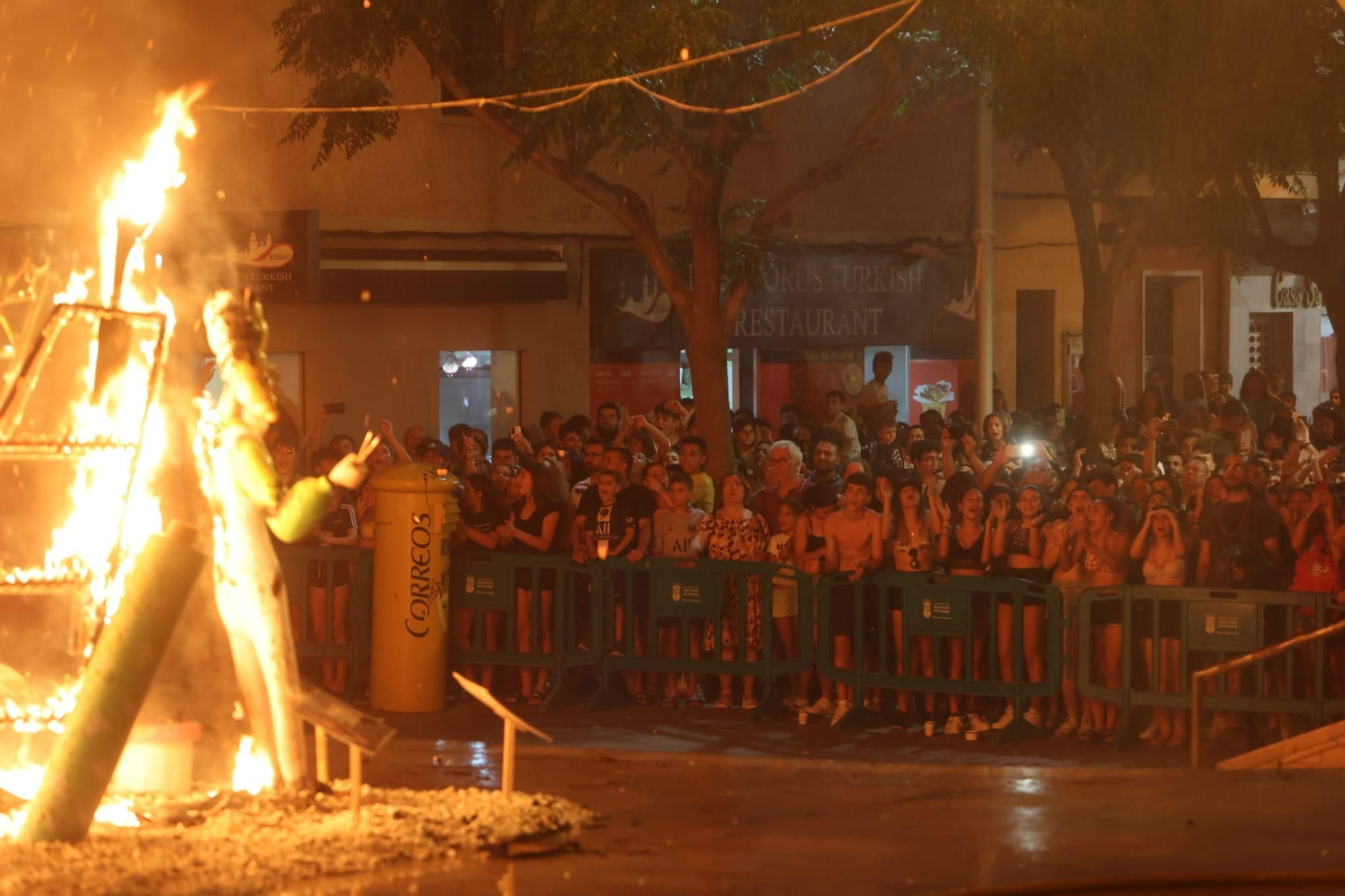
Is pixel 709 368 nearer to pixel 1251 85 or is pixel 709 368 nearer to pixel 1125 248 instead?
pixel 1251 85

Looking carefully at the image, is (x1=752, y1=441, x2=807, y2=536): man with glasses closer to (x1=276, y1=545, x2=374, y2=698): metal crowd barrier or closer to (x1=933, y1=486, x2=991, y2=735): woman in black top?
(x1=933, y1=486, x2=991, y2=735): woman in black top

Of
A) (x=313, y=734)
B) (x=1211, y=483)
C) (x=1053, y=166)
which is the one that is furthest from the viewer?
(x=1053, y=166)

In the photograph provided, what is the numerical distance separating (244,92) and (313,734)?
34.8 ft

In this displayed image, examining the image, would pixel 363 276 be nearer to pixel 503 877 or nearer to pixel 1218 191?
pixel 1218 191

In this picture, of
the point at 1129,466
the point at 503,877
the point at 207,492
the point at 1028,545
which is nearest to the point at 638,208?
the point at 1129,466

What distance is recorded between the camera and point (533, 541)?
12.6 meters

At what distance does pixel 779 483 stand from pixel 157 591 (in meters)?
6.21

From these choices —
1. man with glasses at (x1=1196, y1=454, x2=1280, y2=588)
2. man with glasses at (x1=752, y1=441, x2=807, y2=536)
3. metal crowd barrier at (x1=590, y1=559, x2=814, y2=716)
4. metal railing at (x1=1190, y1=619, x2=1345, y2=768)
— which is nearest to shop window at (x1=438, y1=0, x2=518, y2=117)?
man with glasses at (x1=752, y1=441, x2=807, y2=536)

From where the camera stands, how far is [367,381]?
66.1ft

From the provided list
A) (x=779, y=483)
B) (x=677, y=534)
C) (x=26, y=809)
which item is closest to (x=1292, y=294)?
(x=779, y=483)

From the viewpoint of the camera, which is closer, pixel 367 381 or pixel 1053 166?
pixel 367 381

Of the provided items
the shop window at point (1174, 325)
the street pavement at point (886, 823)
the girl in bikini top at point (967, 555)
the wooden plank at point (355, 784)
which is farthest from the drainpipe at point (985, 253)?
the wooden plank at point (355, 784)

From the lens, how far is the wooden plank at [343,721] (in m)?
7.21

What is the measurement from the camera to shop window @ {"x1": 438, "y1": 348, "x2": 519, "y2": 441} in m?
21.1
